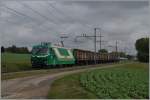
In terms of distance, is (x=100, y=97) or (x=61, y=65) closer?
(x=100, y=97)

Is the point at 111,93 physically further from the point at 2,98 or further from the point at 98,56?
the point at 98,56

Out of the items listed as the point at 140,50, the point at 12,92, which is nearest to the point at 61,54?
the point at 12,92

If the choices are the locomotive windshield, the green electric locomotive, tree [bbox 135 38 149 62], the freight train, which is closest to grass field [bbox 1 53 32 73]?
the green electric locomotive

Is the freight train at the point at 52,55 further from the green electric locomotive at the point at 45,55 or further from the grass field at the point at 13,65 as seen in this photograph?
the grass field at the point at 13,65

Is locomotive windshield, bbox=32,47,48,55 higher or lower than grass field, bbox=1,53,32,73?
higher

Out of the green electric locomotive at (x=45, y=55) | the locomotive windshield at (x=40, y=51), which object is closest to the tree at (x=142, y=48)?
the green electric locomotive at (x=45, y=55)

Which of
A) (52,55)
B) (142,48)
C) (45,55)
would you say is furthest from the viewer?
(142,48)

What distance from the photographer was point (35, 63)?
40031 mm

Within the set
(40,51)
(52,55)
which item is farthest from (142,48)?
(40,51)

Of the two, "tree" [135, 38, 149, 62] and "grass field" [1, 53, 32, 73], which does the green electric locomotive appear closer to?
"grass field" [1, 53, 32, 73]

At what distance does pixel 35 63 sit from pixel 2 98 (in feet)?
87.5

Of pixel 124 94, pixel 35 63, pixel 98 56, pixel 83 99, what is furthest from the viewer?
pixel 98 56

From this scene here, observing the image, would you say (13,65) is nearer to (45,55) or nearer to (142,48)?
(45,55)

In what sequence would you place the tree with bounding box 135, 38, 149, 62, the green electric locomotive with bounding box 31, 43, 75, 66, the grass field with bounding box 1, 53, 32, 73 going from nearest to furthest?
the grass field with bounding box 1, 53, 32, 73 < the green electric locomotive with bounding box 31, 43, 75, 66 < the tree with bounding box 135, 38, 149, 62
